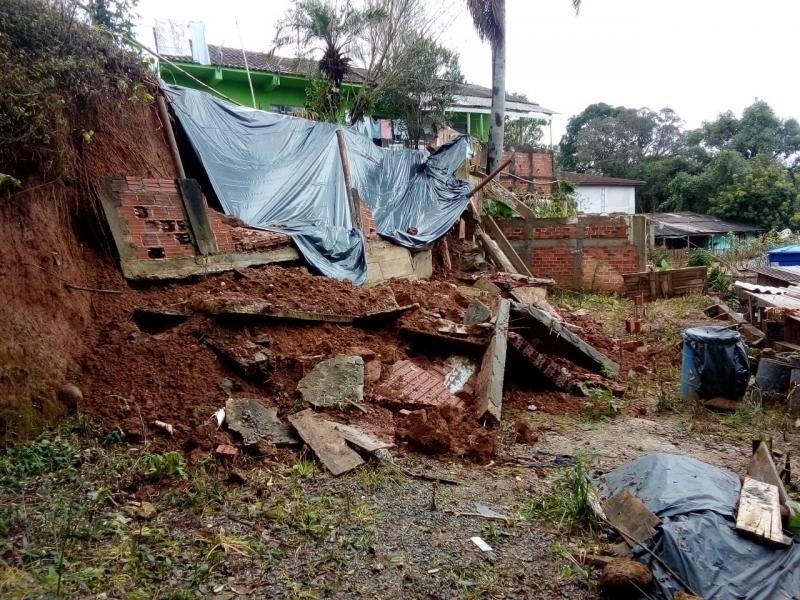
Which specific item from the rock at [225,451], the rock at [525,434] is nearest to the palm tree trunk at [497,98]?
the rock at [525,434]

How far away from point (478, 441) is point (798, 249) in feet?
41.5

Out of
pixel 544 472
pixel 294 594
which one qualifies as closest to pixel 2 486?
pixel 294 594

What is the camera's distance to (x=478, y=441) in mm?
4488

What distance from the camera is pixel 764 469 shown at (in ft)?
11.8

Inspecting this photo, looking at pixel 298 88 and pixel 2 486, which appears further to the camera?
pixel 298 88

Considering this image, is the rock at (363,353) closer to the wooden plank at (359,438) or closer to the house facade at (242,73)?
the wooden plank at (359,438)

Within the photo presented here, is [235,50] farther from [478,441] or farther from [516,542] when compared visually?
[516,542]

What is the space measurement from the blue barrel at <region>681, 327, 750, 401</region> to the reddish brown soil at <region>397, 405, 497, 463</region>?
96.1 inches

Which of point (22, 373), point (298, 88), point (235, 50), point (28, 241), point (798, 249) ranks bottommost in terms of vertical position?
point (798, 249)

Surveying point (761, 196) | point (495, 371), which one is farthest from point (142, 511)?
point (761, 196)

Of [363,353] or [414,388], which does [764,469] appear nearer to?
[414,388]

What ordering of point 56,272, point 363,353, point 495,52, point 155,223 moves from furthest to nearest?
point 495,52 < point 155,223 < point 363,353 < point 56,272

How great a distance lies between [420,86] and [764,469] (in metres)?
14.3

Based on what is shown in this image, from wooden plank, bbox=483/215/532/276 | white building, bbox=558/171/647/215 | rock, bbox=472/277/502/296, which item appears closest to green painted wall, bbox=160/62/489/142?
wooden plank, bbox=483/215/532/276
